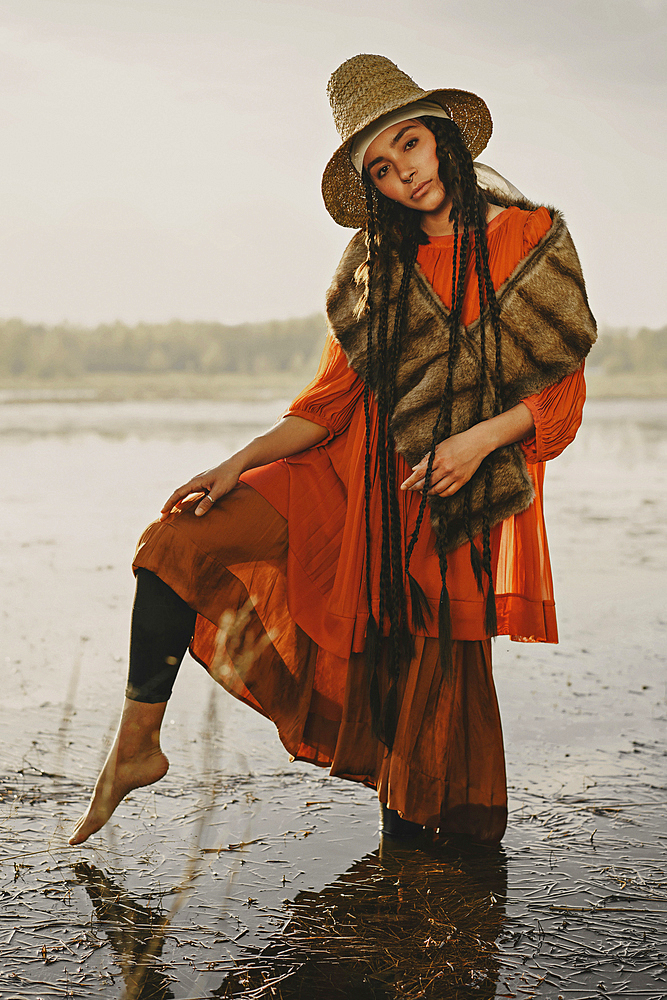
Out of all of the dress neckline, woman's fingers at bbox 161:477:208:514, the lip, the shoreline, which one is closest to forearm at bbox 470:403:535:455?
the dress neckline

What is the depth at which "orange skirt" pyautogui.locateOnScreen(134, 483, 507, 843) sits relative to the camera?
2.43 metres

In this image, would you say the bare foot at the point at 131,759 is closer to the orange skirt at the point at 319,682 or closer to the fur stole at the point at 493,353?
the orange skirt at the point at 319,682

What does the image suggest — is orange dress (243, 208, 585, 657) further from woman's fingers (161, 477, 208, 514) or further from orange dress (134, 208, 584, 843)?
woman's fingers (161, 477, 208, 514)

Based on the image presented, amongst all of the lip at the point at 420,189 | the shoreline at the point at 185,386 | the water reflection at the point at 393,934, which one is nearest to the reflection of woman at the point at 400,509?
the lip at the point at 420,189

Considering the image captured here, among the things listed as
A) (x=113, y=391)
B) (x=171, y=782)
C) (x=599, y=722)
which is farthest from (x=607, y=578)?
(x=113, y=391)

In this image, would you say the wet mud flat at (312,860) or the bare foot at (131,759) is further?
the bare foot at (131,759)

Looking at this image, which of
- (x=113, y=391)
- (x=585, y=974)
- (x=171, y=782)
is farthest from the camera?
(x=113, y=391)

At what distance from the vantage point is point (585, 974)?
2.05 metres

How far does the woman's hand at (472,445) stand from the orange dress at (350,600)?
0.05m

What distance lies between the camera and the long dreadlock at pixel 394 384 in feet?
7.93

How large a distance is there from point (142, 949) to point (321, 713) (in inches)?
29.6

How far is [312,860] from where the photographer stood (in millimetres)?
2570

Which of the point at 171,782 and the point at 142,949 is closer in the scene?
the point at 142,949

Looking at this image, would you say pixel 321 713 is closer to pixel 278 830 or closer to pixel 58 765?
pixel 278 830
